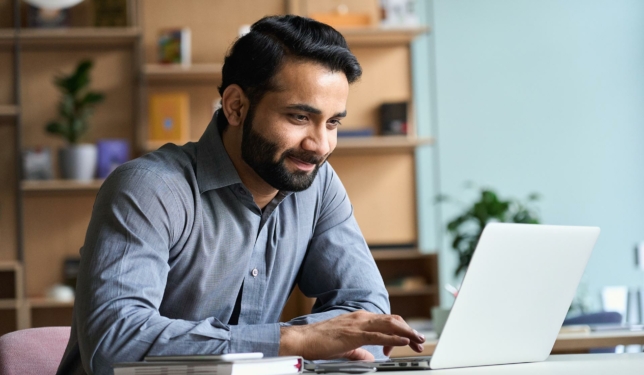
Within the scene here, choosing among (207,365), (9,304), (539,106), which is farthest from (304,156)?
(539,106)

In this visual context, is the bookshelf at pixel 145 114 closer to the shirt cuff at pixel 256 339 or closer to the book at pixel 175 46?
the book at pixel 175 46

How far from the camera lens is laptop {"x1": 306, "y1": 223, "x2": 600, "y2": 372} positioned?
1167mm

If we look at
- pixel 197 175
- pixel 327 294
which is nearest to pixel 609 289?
pixel 327 294

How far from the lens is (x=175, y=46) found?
179 inches

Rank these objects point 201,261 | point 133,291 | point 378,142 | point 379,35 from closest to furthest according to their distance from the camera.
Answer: point 133,291 < point 201,261 < point 378,142 < point 379,35

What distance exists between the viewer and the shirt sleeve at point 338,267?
1716 mm

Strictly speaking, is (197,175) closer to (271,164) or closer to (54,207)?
(271,164)

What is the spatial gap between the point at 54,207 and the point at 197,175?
328cm

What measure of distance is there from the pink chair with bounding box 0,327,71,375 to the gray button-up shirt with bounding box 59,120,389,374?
0.10 meters

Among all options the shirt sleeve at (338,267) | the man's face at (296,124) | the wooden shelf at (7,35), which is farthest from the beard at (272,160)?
the wooden shelf at (7,35)

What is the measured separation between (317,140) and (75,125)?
3.10 m

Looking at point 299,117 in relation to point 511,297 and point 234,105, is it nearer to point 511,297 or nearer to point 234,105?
point 234,105

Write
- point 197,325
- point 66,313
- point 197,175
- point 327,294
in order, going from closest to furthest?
1. point 197,325
2. point 197,175
3. point 327,294
4. point 66,313

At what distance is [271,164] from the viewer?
5.33ft
